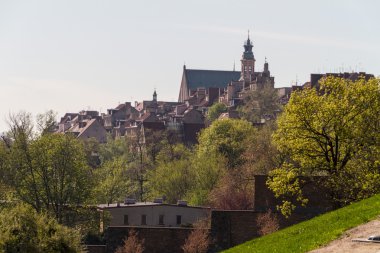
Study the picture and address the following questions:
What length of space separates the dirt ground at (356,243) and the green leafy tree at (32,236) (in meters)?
13.4

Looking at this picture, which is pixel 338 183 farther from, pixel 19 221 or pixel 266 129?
pixel 266 129

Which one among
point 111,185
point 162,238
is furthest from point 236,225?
point 111,185

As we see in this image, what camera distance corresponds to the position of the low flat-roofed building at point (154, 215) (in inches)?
3041

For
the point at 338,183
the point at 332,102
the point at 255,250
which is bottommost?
the point at 255,250

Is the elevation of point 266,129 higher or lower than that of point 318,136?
higher

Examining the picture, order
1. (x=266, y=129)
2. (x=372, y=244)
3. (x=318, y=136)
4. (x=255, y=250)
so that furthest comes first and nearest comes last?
(x=266, y=129)
(x=318, y=136)
(x=255, y=250)
(x=372, y=244)

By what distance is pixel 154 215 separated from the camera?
7781cm

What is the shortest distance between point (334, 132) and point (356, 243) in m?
21.5

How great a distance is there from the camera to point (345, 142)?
4381 centimetres

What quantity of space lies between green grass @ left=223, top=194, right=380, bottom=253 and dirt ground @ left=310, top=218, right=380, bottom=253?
0.35m

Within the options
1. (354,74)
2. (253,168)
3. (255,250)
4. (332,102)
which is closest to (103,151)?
(354,74)

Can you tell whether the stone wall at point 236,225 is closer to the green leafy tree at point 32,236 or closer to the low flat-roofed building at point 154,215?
the green leafy tree at point 32,236

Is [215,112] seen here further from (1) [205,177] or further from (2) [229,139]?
(1) [205,177]

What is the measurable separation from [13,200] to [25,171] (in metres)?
5.80
